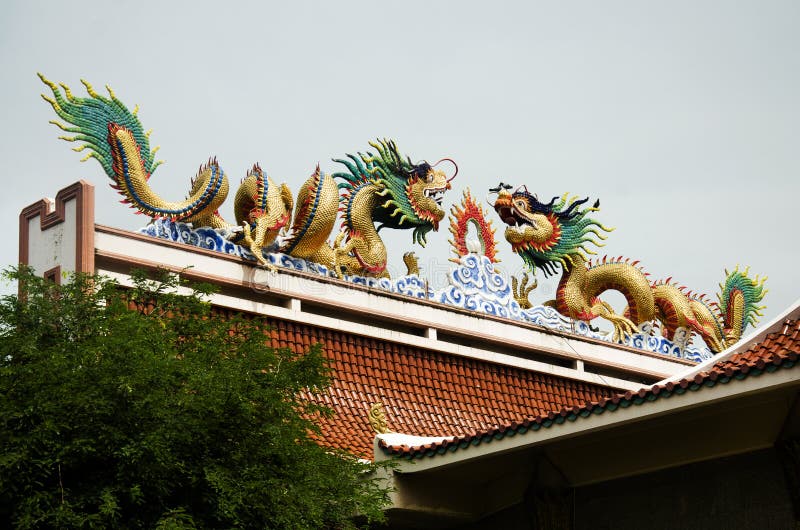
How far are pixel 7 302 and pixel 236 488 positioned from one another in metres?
2.46

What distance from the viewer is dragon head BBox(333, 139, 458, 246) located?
18734 mm

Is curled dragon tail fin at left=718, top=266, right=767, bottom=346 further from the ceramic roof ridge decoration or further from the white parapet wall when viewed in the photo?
the white parapet wall

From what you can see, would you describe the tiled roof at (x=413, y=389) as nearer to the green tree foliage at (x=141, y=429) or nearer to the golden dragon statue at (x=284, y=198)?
the golden dragon statue at (x=284, y=198)

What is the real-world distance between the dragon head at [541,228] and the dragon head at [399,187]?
1.37 meters

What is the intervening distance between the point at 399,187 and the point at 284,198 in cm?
185

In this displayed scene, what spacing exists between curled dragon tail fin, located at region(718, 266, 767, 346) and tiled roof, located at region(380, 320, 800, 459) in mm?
10046

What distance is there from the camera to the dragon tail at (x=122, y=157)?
1669 cm

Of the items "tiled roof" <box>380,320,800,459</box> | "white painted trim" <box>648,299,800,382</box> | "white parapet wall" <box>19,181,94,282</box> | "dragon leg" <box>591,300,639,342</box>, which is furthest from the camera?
"dragon leg" <box>591,300,639,342</box>

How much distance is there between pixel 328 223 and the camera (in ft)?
57.5

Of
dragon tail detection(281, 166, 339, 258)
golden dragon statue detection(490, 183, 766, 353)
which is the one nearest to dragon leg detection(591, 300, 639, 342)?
golden dragon statue detection(490, 183, 766, 353)

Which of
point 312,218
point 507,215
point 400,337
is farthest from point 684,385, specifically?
point 507,215

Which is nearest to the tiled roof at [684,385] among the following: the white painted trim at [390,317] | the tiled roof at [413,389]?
the tiled roof at [413,389]

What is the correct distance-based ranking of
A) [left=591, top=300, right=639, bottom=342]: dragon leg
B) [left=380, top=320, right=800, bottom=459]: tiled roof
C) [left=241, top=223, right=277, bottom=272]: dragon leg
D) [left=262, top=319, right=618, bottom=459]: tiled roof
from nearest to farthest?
[left=380, top=320, right=800, bottom=459]: tiled roof, [left=262, top=319, right=618, bottom=459]: tiled roof, [left=241, top=223, right=277, bottom=272]: dragon leg, [left=591, top=300, right=639, bottom=342]: dragon leg

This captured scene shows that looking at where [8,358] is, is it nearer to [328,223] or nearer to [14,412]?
[14,412]
